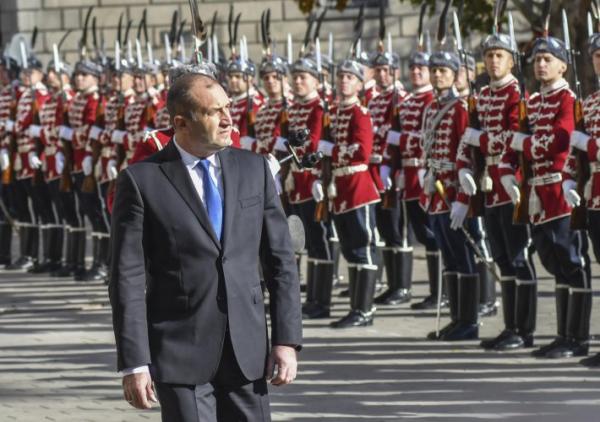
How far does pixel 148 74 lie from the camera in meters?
14.6

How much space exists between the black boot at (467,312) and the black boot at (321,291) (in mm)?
1581

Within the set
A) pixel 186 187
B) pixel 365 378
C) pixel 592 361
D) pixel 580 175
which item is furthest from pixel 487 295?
pixel 186 187

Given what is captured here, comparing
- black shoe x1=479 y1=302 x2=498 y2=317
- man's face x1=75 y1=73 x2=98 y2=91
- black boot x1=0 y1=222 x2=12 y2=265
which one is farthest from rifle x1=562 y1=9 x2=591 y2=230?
black boot x1=0 y1=222 x2=12 y2=265

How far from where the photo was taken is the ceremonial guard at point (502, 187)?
33.8 ft

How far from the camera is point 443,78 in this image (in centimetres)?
1116

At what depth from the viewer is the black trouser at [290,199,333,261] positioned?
1253cm

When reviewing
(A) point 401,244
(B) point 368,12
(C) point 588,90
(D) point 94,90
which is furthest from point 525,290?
(B) point 368,12

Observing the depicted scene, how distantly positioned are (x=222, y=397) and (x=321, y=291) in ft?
22.3

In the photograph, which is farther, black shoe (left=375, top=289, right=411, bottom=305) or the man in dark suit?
black shoe (left=375, top=289, right=411, bottom=305)

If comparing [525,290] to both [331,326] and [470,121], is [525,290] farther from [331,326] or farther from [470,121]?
[331,326]

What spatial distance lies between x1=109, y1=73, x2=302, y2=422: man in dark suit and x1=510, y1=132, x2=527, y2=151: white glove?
452 cm

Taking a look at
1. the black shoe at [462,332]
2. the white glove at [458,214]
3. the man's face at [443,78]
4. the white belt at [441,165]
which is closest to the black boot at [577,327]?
the black shoe at [462,332]

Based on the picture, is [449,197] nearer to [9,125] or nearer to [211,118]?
[211,118]

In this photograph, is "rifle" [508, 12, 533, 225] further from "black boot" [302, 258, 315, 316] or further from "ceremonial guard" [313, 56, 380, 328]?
"black boot" [302, 258, 315, 316]
